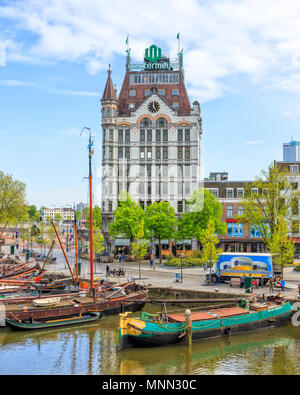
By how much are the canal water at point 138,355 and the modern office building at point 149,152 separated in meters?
51.0

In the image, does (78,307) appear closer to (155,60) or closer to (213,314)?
(213,314)

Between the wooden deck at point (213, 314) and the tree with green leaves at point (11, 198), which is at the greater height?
the tree with green leaves at point (11, 198)

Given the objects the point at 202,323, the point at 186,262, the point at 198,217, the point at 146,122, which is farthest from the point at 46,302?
the point at 146,122

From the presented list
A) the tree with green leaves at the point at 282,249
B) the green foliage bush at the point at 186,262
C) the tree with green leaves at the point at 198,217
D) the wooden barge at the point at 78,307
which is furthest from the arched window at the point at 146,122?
the wooden barge at the point at 78,307

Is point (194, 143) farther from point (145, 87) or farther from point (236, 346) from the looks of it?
point (236, 346)

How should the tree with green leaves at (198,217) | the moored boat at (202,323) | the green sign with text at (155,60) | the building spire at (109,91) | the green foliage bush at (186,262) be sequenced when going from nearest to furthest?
the moored boat at (202,323)
the green foliage bush at (186,262)
the tree with green leaves at (198,217)
the building spire at (109,91)
the green sign with text at (155,60)

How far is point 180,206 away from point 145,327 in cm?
5514

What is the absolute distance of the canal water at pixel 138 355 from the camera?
26.1 meters

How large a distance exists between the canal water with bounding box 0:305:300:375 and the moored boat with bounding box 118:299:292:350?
56 centimetres

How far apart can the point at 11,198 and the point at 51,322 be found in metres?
72.0

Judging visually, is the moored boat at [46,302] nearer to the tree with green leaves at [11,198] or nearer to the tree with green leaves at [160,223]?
the tree with green leaves at [160,223]

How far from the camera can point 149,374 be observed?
84.2 feet

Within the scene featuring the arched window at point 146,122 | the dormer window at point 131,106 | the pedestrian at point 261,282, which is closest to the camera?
the pedestrian at point 261,282
